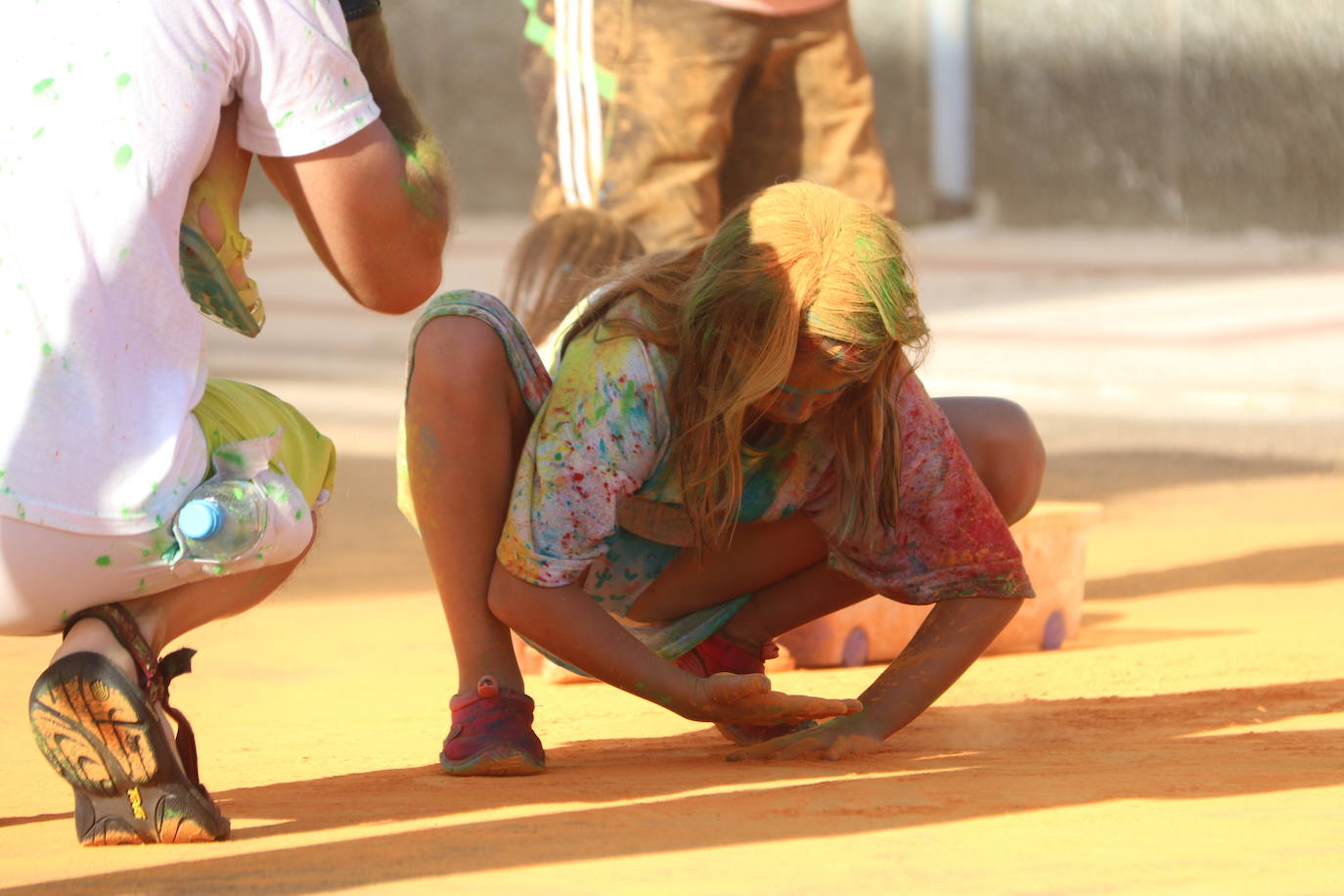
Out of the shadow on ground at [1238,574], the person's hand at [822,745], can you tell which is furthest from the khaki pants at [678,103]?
the person's hand at [822,745]

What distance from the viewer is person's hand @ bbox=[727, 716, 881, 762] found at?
9.07 feet

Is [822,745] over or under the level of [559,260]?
under

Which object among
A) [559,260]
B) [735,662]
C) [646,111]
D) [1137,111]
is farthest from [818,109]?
[1137,111]

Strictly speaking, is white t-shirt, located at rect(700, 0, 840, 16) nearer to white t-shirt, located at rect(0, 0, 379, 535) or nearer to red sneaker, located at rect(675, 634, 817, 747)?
red sneaker, located at rect(675, 634, 817, 747)

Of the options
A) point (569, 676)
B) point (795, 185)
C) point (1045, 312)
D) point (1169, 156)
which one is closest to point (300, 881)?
point (795, 185)

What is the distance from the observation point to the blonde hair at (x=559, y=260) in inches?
150

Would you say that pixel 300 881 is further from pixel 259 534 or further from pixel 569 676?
pixel 569 676

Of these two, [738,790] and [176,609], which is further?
[738,790]

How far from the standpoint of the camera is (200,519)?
2.32 metres

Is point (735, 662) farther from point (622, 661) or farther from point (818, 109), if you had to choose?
point (818, 109)

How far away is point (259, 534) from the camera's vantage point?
2.40m

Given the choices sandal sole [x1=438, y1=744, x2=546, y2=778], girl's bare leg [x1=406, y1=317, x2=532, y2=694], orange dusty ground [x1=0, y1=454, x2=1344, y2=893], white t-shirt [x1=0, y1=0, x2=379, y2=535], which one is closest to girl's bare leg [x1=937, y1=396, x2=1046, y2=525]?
orange dusty ground [x1=0, y1=454, x2=1344, y2=893]

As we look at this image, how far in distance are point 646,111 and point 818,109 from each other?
0.41 m

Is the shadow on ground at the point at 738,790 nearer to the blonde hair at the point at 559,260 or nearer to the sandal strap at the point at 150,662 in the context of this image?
the sandal strap at the point at 150,662
